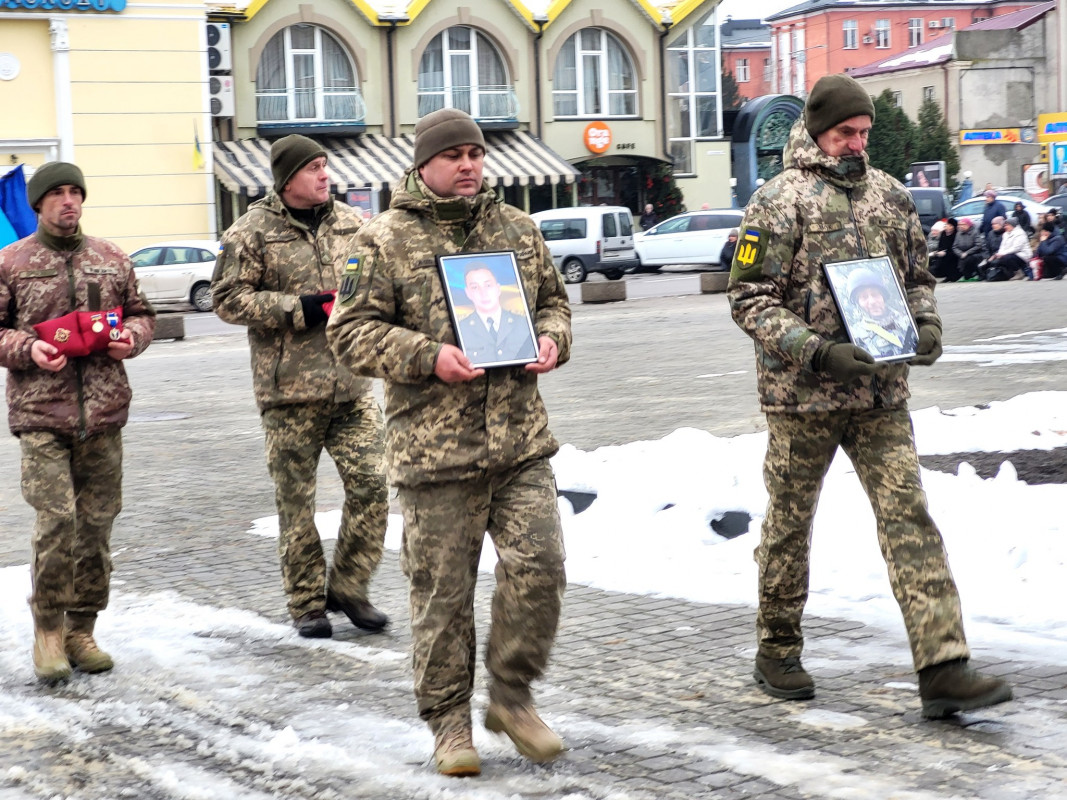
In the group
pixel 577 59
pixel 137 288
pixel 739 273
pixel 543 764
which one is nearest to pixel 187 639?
pixel 137 288

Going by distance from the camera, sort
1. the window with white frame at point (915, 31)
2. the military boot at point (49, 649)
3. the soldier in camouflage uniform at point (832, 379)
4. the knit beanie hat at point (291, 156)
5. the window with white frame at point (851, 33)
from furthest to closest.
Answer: the window with white frame at point (915, 31)
the window with white frame at point (851, 33)
the knit beanie hat at point (291, 156)
the military boot at point (49, 649)
the soldier in camouflage uniform at point (832, 379)

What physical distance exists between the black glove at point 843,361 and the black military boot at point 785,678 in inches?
38.9

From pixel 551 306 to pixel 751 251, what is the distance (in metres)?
0.67

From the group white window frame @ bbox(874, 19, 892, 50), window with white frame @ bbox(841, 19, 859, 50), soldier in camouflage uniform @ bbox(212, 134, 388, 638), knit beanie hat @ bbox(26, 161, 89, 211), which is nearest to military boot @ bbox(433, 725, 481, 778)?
soldier in camouflage uniform @ bbox(212, 134, 388, 638)

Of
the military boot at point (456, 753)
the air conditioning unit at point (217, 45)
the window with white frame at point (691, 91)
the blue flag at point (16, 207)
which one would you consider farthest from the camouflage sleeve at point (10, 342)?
the window with white frame at point (691, 91)

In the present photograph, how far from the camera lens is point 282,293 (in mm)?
6207

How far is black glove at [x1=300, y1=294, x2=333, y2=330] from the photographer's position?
6.08m

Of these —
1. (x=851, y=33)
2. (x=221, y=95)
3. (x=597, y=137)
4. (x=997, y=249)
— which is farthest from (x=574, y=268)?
(x=851, y=33)

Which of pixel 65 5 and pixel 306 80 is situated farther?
pixel 306 80

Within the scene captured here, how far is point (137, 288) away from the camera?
6.00m

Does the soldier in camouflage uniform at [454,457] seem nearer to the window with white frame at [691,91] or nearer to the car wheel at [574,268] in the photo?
the car wheel at [574,268]

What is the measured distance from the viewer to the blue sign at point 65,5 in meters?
35.5

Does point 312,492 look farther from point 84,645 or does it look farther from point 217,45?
point 217,45

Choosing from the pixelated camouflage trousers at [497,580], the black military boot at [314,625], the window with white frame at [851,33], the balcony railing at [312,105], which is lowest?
the black military boot at [314,625]
